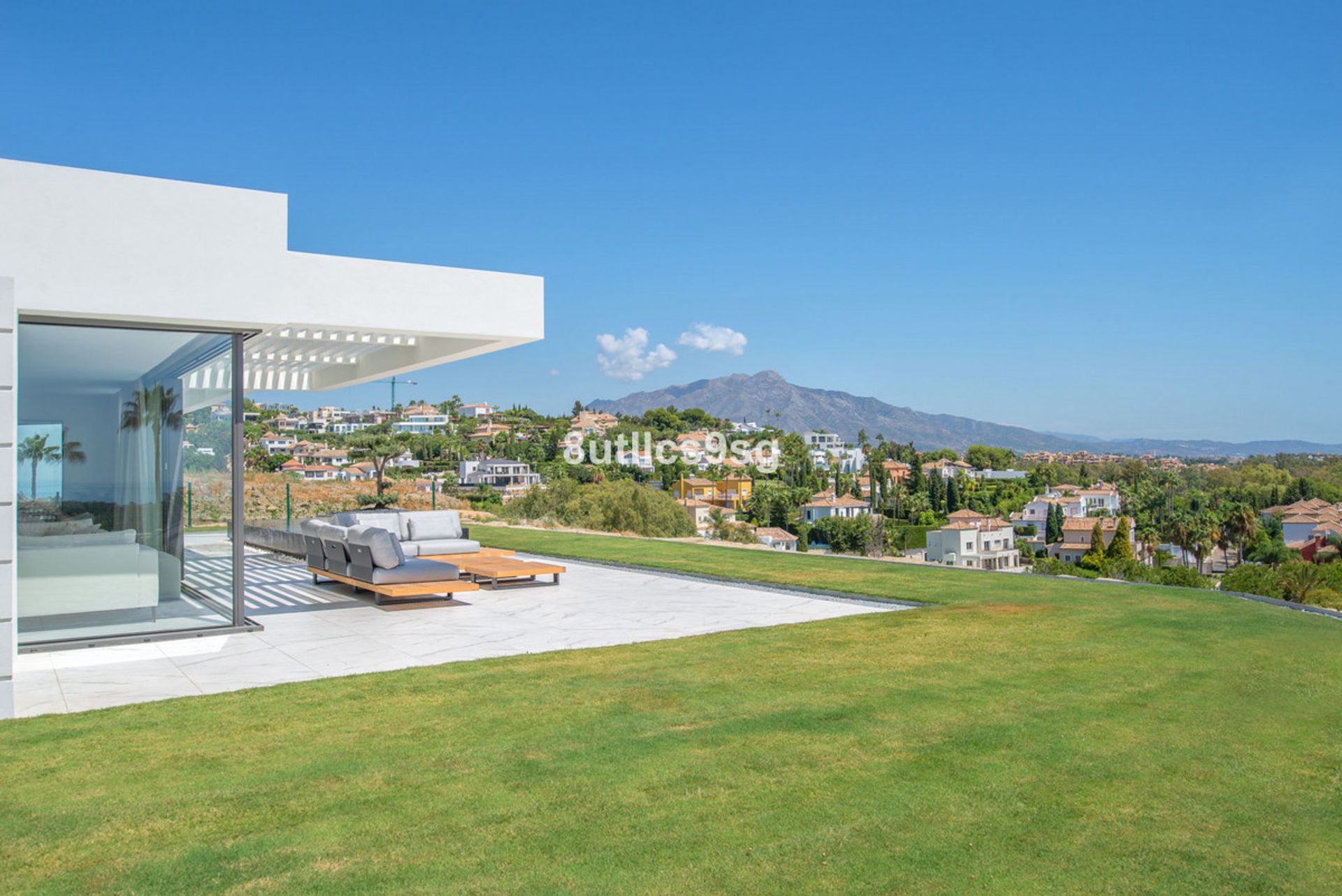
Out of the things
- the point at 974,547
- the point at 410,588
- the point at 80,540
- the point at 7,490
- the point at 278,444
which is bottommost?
the point at 974,547

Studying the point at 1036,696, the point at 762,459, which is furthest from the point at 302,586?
the point at 762,459

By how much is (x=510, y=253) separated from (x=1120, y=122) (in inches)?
1750

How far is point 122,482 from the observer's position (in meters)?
8.69

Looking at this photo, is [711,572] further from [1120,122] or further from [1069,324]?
[1069,324]

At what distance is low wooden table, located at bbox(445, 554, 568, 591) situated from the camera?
11422 millimetres

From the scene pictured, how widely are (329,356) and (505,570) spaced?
403 centimetres

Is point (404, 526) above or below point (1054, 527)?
above

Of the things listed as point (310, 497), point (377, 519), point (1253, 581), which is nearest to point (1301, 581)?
point (1253, 581)

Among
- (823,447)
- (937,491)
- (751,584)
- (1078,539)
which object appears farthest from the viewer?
(823,447)

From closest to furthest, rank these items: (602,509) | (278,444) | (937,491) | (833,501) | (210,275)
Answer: (210,275) < (602,509) < (278,444) < (833,501) < (937,491)

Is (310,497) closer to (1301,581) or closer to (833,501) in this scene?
(1301,581)

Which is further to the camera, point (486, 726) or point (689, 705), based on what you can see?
point (689, 705)

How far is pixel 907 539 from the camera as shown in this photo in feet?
255

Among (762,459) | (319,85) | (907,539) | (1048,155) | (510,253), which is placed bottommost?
(907,539)
